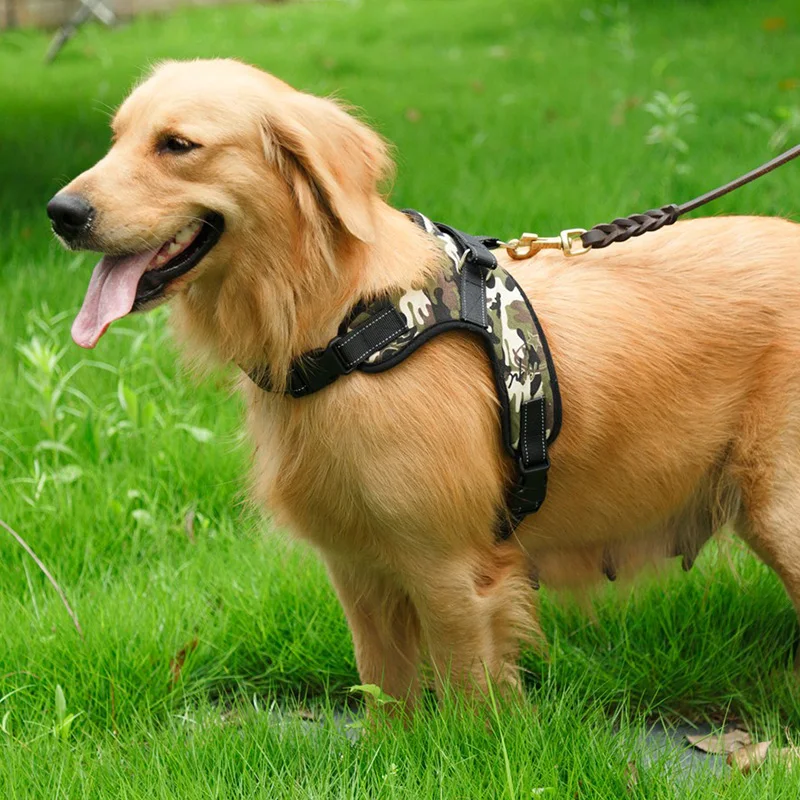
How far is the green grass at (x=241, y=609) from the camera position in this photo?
2455mm

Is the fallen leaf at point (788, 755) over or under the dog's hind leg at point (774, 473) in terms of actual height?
under

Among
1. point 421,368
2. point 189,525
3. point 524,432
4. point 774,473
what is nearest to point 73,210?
point 421,368

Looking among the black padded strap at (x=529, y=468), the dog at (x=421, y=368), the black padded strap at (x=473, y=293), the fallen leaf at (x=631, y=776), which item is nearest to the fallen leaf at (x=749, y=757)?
the fallen leaf at (x=631, y=776)

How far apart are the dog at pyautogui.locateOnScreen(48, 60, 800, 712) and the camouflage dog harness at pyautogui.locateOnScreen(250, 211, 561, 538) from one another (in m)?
0.03

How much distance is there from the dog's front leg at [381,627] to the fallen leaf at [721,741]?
29.7 inches

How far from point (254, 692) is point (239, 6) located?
594 inches

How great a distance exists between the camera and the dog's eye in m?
2.27

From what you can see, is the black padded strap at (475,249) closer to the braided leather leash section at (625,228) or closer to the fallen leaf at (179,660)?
the braided leather leash section at (625,228)

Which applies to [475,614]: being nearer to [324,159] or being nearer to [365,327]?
[365,327]

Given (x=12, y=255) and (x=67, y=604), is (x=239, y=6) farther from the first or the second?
(x=67, y=604)

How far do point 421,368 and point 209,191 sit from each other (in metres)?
0.60

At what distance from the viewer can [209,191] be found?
228 centimetres

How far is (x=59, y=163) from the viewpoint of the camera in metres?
7.38

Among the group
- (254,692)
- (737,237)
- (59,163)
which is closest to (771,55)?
(59,163)
